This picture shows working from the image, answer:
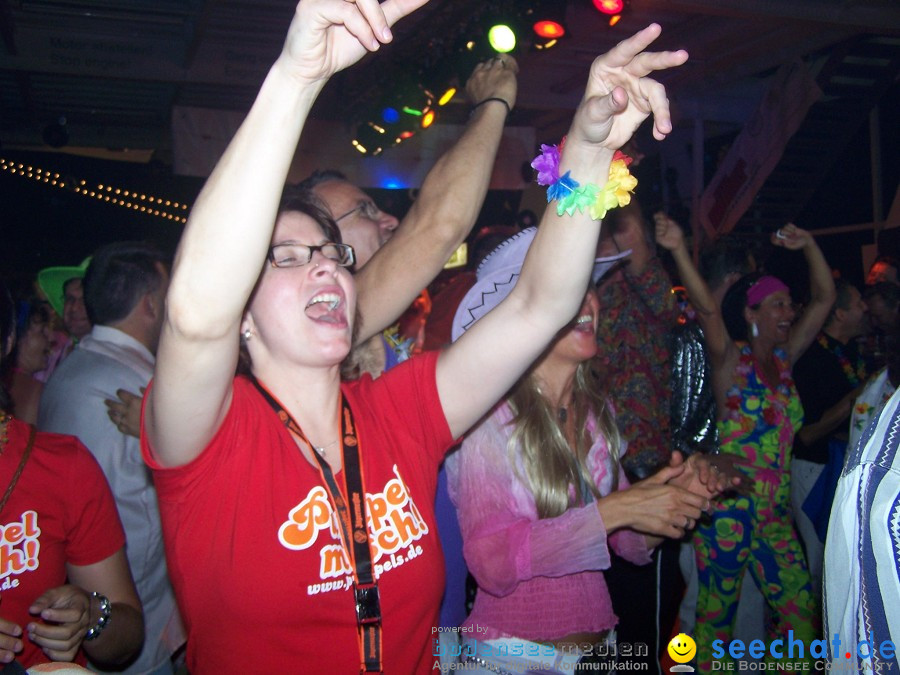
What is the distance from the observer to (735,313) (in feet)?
14.9

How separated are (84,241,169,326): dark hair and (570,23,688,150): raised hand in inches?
89.0

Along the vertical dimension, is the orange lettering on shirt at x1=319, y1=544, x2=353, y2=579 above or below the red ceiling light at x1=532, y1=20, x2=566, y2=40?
below

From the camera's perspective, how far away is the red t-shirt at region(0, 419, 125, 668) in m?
1.82

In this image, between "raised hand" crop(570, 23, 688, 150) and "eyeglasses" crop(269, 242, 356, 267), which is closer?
"raised hand" crop(570, 23, 688, 150)

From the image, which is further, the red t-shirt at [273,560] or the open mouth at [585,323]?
the open mouth at [585,323]

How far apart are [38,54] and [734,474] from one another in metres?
7.19

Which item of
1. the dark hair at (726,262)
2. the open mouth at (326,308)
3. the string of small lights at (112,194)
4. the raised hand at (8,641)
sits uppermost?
the string of small lights at (112,194)

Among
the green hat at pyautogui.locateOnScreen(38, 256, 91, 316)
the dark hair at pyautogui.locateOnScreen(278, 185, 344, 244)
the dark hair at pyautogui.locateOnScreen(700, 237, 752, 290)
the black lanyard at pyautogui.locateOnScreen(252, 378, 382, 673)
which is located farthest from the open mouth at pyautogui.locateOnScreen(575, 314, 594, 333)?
the green hat at pyautogui.locateOnScreen(38, 256, 91, 316)

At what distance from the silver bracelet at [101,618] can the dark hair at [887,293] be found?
506 centimetres

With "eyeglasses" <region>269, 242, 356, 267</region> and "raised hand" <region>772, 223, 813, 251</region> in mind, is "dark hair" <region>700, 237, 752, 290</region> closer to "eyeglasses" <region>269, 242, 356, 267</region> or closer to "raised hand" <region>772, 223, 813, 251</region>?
"raised hand" <region>772, 223, 813, 251</region>

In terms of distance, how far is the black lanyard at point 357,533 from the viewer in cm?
148

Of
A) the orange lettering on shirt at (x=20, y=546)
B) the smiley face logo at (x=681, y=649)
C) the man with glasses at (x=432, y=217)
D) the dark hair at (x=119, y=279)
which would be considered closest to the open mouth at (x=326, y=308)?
the man with glasses at (x=432, y=217)

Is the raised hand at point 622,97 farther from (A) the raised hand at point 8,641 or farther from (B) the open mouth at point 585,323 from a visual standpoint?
(A) the raised hand at point 8,641

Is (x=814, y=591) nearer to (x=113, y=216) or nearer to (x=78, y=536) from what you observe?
(x=78, y=536)
